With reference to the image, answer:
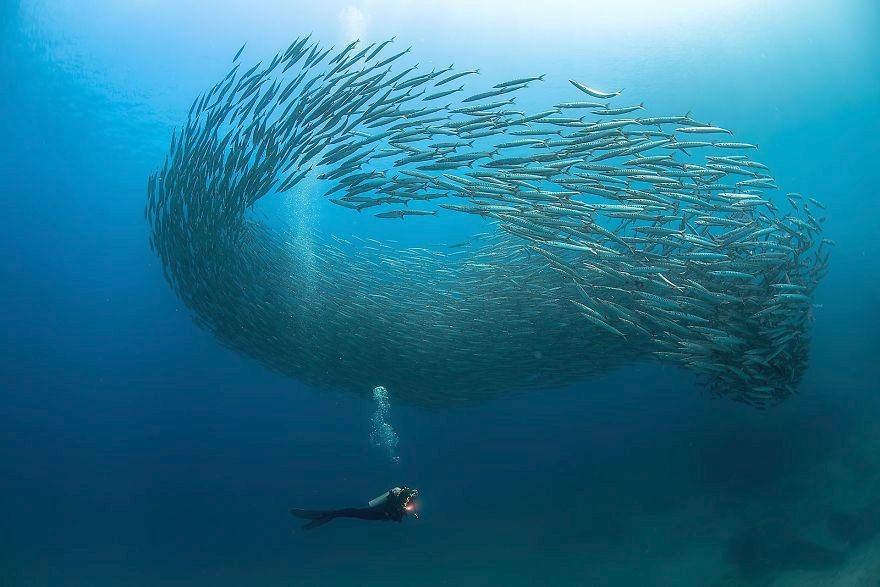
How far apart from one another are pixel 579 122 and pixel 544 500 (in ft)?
57.3

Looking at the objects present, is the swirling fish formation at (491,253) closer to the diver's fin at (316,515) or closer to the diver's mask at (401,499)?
the diver's mask at (401,499)

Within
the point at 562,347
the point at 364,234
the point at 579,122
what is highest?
the point at 364,234

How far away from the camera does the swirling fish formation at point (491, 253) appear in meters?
7.27

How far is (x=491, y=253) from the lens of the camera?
1178 cm

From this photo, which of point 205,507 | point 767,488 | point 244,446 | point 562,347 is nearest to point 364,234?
point 244,446

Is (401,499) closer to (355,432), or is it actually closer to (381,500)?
(381,500)

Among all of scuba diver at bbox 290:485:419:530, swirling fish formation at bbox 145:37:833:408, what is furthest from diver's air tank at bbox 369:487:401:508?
swirling fish formation at bbox 145:37:833:408

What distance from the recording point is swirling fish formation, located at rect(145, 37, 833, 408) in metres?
→ 7.27

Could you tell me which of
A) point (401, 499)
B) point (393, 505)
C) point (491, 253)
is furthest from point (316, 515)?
point (491, 253)

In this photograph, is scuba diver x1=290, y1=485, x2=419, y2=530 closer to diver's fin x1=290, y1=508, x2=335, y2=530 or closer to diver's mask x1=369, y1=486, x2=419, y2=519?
diver's mask x1=369, y1=486, x2=419, y2=519

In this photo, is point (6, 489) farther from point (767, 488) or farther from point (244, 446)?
point (767, 488)

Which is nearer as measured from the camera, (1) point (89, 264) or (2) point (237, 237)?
(2) point (237, 237)

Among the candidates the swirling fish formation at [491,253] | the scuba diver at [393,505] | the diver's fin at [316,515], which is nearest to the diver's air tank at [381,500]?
the scuba diver at [393,505]

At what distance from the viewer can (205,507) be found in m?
26.3
